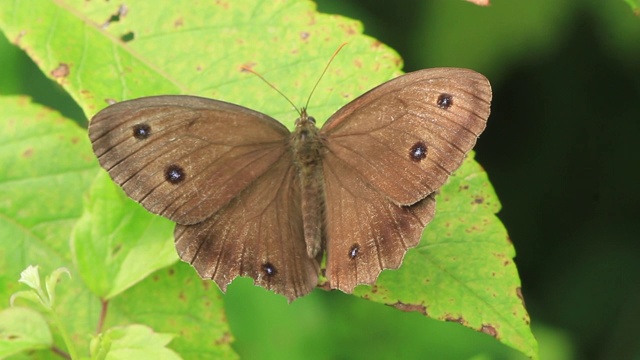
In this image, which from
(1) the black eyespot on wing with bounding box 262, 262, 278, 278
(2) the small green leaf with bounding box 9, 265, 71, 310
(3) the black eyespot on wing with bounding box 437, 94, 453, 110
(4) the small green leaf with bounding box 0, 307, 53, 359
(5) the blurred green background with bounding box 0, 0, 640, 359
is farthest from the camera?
(5) the blurred green background with bounding box 0, 0, 640, 359

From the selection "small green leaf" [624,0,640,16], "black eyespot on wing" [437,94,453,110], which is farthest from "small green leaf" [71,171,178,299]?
"small green leaf" [624,0,640,16]

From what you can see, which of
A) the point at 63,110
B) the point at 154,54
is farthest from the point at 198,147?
the point at 63,110

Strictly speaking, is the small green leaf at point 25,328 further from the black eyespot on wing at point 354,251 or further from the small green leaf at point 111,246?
the black eyespot on wing at point 354,251

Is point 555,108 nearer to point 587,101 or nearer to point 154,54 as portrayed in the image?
point 587,101

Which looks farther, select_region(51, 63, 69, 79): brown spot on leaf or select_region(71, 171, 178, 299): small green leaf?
select_region(51, 63, 69, 79): brown spot on leaf

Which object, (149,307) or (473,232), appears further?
(149,307)

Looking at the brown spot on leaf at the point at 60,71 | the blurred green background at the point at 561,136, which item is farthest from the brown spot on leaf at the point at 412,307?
the blurred green background at the point at 561,136

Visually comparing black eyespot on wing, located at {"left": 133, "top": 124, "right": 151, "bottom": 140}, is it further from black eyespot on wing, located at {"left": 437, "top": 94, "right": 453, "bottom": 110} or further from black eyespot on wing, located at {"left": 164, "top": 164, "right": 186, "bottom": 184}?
black eyespot on wing, located at {"left": 437, "top": 94, "right": 453, "bottom": 110}
